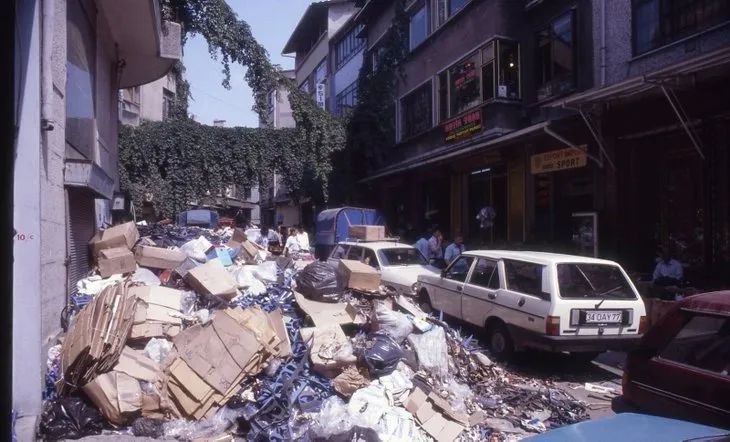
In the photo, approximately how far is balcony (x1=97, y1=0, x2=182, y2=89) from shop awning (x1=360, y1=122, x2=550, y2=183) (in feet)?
25.0

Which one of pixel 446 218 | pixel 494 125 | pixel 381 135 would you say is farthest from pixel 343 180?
pixel 494 125

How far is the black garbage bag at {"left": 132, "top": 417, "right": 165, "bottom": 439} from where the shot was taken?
4988 millimetres

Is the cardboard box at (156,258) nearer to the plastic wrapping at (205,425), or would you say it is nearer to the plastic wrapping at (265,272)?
the plastic wrapping at (265,272)

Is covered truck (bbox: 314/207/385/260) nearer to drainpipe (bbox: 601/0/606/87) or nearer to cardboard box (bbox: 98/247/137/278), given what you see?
drainpipe (bbox: 601/0/606/87)

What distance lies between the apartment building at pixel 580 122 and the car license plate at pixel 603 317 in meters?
3.97

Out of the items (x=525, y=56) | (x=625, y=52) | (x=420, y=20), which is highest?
(x=420, y=20)

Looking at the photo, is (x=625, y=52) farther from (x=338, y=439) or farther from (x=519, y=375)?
(x=338, y=439)

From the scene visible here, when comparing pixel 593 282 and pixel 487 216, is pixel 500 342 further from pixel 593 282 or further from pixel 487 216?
pixel 487 216

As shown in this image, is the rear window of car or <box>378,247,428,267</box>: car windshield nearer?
the rear window of car

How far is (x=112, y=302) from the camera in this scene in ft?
18.9

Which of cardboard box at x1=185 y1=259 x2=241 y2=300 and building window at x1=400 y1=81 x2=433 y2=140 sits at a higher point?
building window at x1=400 y1=81 x2=433 y2=140

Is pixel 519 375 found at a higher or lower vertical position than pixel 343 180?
lower

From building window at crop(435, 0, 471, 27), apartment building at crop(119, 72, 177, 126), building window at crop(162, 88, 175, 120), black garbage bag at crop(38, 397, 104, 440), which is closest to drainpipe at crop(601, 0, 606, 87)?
building window at crop(435, 0, 471, 27)

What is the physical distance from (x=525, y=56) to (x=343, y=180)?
11.2m
